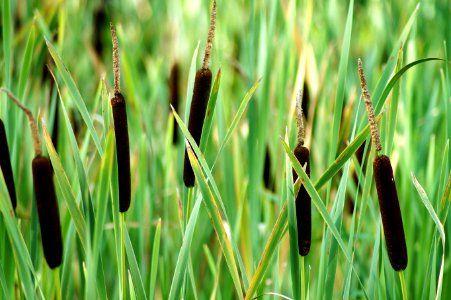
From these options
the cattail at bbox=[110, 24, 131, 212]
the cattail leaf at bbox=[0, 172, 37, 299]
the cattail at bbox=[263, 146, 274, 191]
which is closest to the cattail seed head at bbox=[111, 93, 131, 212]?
the cattail at bbox=[110, 24, 131, 212]

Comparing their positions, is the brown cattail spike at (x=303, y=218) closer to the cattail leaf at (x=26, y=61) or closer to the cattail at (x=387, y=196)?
the cattail at (x=387, y=196)

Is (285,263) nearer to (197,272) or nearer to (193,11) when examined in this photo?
(197,272)

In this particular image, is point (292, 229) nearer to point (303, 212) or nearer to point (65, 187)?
point (303, 212)

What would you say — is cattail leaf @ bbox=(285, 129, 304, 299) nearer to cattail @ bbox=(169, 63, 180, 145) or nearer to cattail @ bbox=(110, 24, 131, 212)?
cattail @ bbox=(110, 24, 131, 212)

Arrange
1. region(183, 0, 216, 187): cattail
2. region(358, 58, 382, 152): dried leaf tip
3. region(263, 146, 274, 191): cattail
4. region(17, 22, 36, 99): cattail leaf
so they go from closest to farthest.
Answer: region(358, 58, 382, 152): dried leaf tip < region(183, 0, 216, 187): cattail < region(17, 22, 36, 99): cattail leaf < region(263, 146, 274, 191): cattail

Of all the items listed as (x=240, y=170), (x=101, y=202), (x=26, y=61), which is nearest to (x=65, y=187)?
(x=101, y=202)
